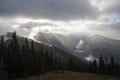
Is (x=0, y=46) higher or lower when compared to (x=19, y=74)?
higher

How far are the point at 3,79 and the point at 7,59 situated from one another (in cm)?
3812

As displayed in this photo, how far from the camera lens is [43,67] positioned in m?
127

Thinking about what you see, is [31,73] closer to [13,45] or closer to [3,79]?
[13,45]

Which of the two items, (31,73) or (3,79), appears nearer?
(3,79)

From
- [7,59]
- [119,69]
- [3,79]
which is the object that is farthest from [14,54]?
[119,69]

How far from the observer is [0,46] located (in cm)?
12988

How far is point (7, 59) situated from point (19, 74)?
A: 844 cm

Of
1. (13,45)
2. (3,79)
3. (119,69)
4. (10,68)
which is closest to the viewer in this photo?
(3,79)

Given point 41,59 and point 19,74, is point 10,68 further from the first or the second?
point 41,59

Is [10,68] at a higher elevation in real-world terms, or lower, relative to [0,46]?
lower

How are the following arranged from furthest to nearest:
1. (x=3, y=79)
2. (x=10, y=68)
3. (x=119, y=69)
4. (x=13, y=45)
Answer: (x=119, y=69)
(x=13, y=45)
(x=10, y=68)
(x=3, y=79)

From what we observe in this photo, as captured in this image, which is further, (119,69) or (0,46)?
(119,69)

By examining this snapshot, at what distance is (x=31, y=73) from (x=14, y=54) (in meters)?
11.4

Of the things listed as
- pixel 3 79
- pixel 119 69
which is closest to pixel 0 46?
pixel 3 79
